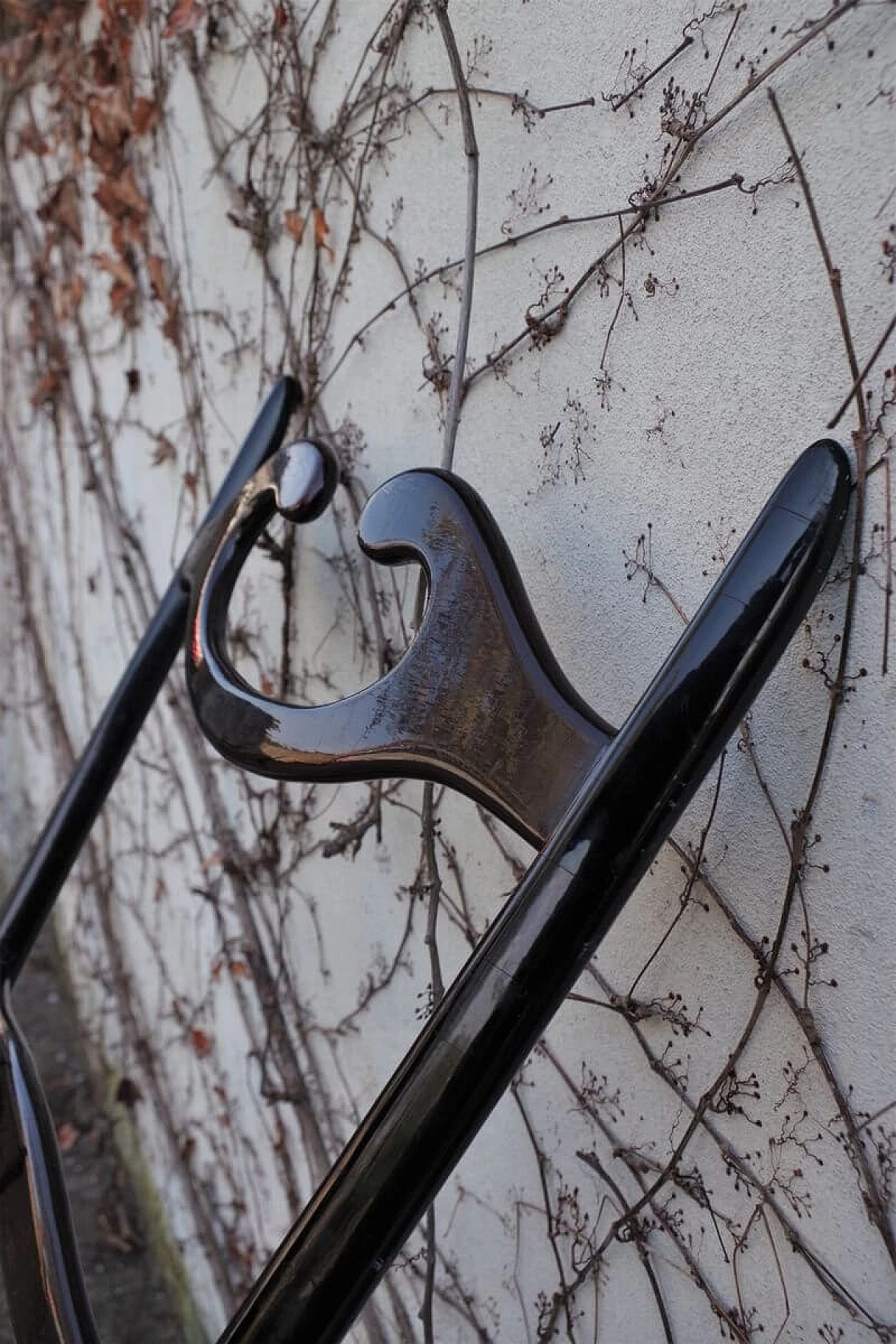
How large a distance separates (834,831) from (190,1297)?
1816mm

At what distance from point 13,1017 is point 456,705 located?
0.78 meters

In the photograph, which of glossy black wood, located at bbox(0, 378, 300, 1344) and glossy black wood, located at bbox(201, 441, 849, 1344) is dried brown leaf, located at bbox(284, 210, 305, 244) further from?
glossy black wood, located at bbox(201, 441, 849, 1344)

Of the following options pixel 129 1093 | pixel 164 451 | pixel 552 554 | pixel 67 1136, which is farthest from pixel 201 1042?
pixel 552 554

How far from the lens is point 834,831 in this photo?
2.81ft

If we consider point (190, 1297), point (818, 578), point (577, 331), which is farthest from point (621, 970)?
point (190, 1297)

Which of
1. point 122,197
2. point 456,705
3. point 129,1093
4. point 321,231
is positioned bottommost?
point 456,705

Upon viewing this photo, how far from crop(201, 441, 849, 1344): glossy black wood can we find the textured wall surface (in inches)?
4.4

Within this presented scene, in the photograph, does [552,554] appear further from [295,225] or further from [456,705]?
[295,225]

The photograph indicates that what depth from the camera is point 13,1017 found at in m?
1.35

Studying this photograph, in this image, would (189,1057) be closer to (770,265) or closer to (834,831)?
A: (834,831)

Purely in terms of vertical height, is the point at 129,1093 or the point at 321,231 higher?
the point at 321,231

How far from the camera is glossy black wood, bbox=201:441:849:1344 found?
2.41 ft

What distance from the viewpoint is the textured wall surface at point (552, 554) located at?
843 mm

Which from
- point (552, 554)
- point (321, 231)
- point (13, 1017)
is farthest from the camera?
point (321, 231)
